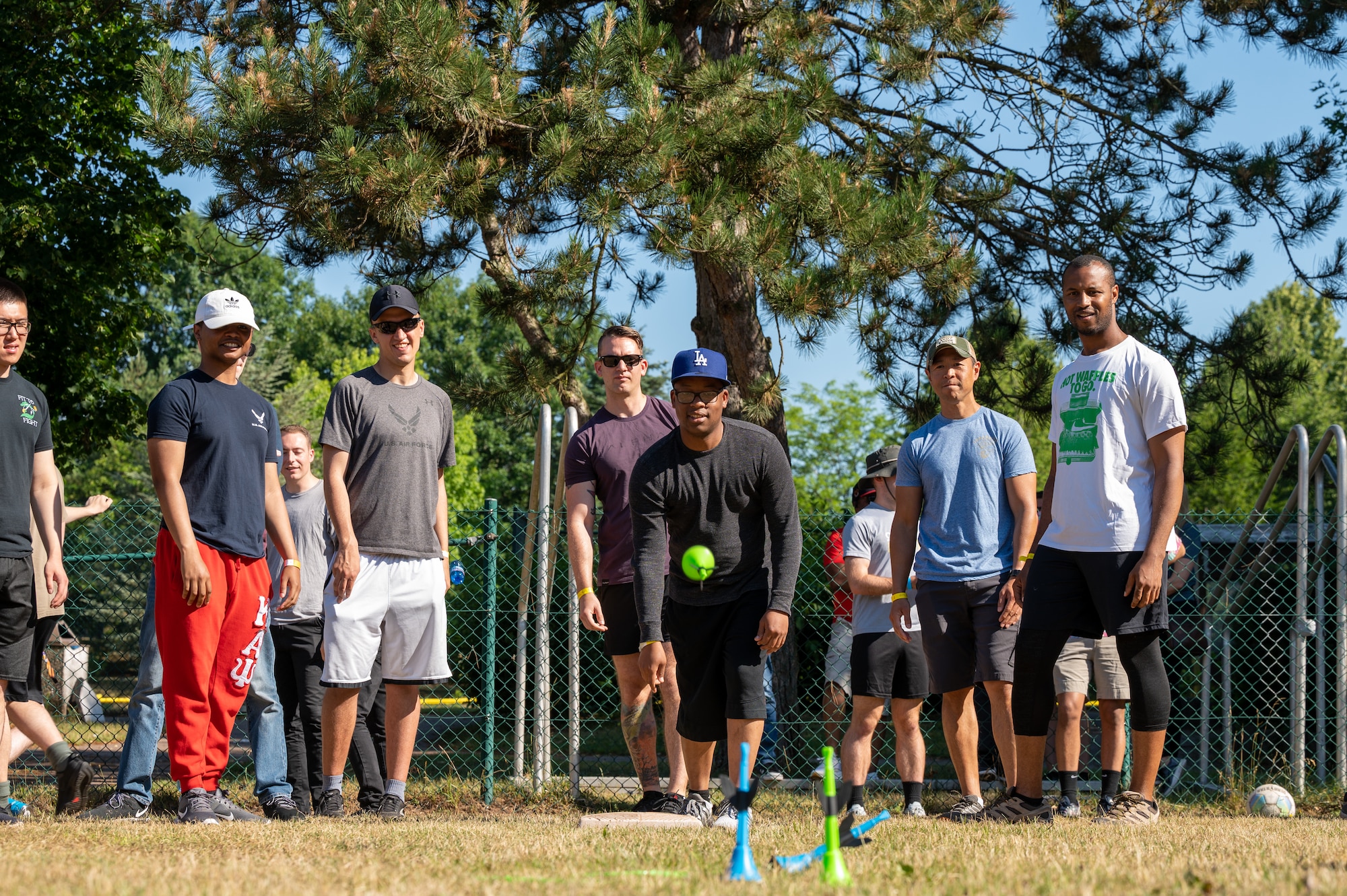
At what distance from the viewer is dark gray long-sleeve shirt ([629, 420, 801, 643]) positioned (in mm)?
4770

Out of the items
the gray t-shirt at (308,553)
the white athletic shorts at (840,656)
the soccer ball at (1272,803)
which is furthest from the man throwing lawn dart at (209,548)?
the soccer ball at (1272,803)

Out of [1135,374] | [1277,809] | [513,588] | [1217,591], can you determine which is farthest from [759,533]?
[1217,591]

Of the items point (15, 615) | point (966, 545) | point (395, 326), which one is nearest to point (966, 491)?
point (966, 545)

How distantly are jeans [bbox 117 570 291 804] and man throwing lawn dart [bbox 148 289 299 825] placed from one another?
0.38 metres

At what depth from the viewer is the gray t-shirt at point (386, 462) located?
5238 mm

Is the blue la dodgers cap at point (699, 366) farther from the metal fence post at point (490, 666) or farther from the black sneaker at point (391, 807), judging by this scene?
the metal fence post at point (490, 666)

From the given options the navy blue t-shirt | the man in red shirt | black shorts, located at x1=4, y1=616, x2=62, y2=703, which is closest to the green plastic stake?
the navy blue t-shirt

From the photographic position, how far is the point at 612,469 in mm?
5492

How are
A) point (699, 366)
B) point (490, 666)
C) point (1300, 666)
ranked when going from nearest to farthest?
point (699, 366), point (490, 666), point (1300, 666)

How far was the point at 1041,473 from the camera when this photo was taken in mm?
35094

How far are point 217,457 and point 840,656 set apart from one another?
444cm

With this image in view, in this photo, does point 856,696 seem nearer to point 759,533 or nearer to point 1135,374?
point 759,533

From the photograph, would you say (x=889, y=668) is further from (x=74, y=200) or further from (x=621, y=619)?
(x=74, y=200)

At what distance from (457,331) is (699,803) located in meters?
54.5
